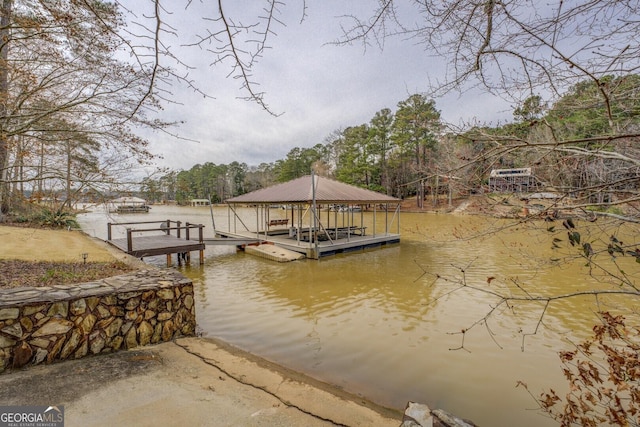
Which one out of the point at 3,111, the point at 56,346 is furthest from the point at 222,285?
the point at 3,111

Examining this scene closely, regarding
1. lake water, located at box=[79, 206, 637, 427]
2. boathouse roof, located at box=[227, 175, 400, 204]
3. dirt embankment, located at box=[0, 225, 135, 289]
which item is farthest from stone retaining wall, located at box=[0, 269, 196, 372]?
boathouse roof, located at box=[227, 175, 400, 204]

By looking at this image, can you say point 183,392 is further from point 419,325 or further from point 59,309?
point 419,325

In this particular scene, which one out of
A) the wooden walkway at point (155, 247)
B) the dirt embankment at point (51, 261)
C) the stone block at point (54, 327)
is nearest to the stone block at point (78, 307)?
the stone block at point (54, 327)

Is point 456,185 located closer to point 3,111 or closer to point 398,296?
point 398,296

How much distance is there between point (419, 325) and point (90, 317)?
485 cm

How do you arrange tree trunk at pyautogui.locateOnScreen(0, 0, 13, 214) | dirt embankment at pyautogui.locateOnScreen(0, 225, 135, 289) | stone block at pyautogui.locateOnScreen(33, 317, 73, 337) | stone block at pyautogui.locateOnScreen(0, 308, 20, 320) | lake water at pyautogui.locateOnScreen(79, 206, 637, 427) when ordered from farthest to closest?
dirt embankment at pyautogui.locateOnScreen(0, 225, 135, 289)
tree trunk at pyautogui.locateOnScreen(0, 0, 13, 214)
lake water at pyautogui.locateOnScreen(79, 206, 637, 427)
stone block at pyautogui.locateOnScreen(33, 317, 73, 337)
stone block at pyautogui.locateOnScreen(0, 308, 20, 320)

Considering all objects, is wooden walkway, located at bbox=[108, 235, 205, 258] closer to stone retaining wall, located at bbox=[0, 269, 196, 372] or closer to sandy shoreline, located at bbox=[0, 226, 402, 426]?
stone retaining wall, located at bbox=[0, 269, 196, 372]

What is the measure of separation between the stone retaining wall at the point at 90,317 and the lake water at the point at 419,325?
1.07 metres

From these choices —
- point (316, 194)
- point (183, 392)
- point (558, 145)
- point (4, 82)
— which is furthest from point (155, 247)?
point (558, 145)

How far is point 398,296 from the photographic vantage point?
720 centimetres

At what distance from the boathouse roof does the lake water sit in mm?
3329

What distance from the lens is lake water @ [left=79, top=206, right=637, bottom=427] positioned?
3.52 m

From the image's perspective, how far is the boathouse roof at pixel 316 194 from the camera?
40.4ft

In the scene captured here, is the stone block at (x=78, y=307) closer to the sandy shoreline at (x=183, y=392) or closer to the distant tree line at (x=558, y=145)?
the sandy shoreline at (x=183, y=392)
